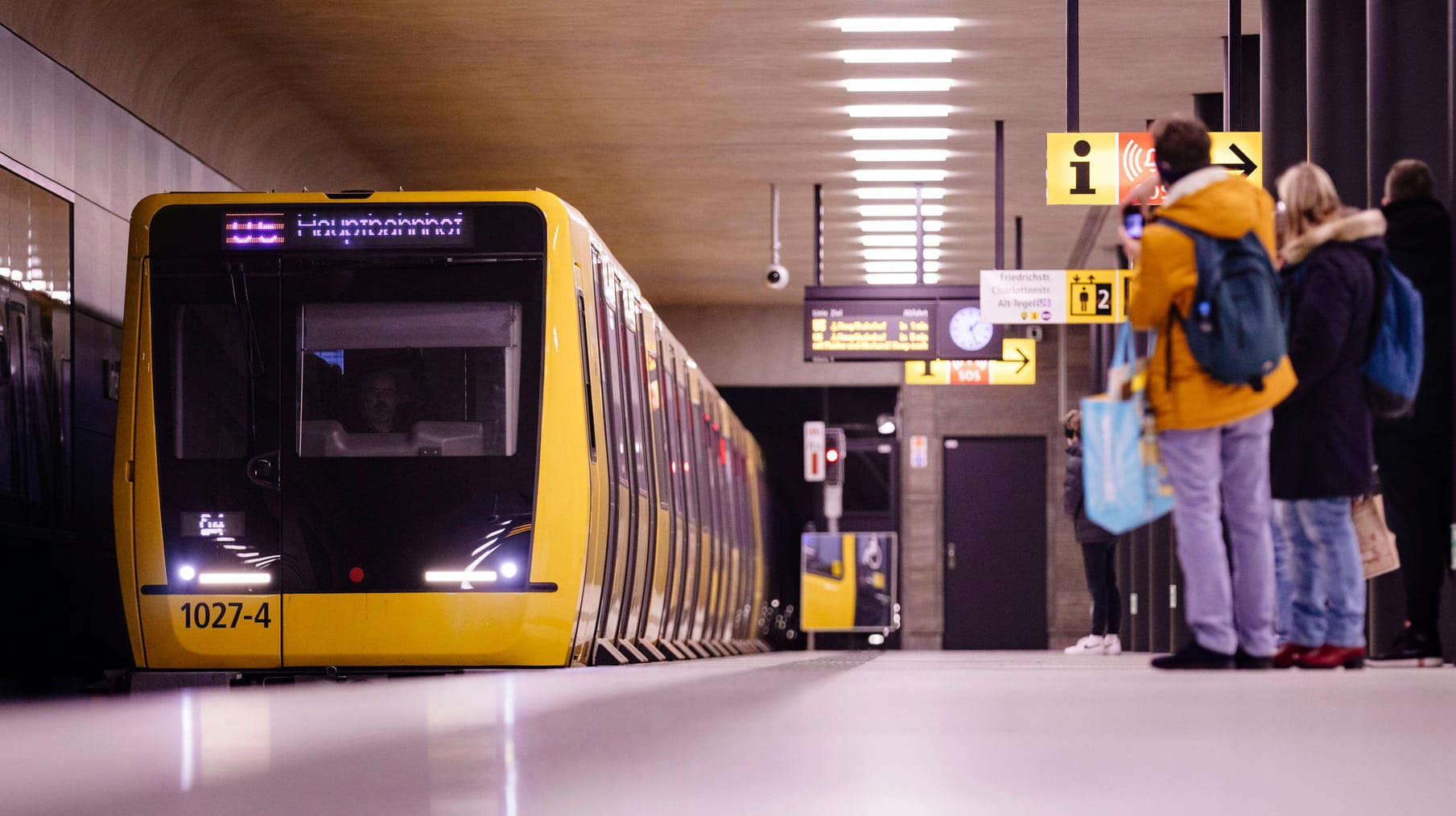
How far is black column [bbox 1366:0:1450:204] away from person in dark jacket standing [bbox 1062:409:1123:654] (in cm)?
497

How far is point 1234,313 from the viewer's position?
5.44m

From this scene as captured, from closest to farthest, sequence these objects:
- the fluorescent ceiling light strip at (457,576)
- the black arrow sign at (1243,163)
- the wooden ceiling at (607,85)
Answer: the fluorescent ceiling light strip at (457,576)
the black arrow sign at (1243,163)
the wooden ceiling at (607,85)

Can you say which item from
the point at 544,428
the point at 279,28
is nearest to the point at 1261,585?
the point at 544,428

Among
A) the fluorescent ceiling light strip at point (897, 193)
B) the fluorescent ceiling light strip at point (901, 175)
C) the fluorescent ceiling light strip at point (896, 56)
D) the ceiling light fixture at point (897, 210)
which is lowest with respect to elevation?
the ceiling light fixture at point (897, 210)

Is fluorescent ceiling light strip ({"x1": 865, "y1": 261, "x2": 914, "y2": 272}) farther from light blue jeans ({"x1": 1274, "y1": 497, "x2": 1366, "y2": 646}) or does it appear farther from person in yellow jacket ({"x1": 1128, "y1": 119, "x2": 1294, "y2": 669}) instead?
person in yellow jacket ({"x1": 1128, "y1": 119, "x2": 1294, "y2": 669})

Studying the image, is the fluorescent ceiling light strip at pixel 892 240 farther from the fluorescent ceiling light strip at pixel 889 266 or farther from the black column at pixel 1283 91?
the black column at pixel 1283 91

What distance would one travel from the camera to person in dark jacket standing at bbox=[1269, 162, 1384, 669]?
19.4 ft

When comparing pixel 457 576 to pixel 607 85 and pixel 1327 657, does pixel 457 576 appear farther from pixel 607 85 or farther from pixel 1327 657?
pixel 607 85

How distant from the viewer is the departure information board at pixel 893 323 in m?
18.3

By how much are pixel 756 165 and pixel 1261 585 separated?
1411 cm

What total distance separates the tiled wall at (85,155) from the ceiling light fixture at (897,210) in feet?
29.1

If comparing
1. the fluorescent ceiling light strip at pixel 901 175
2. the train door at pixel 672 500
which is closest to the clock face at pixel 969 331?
the fluorescent ceiling light strip at pixel 901 175

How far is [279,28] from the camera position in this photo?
48.6ft

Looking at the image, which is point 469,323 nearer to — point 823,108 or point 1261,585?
point 1261,585
